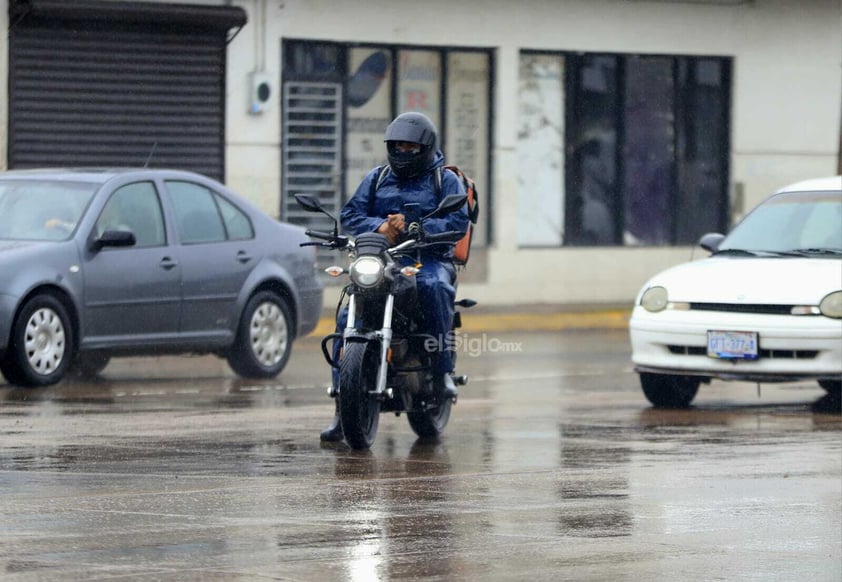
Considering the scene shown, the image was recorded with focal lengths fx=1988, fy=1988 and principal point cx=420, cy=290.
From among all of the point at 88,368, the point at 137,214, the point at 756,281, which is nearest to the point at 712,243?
the point at 756,281

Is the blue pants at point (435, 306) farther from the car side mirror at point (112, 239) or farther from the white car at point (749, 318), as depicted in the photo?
the car side mirror at point (112, 239)

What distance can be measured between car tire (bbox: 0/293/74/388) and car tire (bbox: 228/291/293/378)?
5.74ft

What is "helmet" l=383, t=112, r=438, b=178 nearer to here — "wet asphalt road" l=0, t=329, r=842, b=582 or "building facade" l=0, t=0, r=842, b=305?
"wet asphalt road" l=0, t=329, r=842, b=582

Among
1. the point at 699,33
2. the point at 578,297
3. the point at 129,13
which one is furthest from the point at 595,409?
the point at 699,33

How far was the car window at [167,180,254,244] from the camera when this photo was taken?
15086 mm

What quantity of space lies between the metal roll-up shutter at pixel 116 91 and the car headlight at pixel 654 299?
393 inches

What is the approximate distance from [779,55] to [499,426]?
627 inches

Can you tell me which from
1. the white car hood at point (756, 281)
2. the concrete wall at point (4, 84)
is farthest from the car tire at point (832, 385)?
the concrete wall at point (4, 84)

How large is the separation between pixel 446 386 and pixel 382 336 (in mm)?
802

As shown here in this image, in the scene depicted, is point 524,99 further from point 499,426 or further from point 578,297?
point 499,426

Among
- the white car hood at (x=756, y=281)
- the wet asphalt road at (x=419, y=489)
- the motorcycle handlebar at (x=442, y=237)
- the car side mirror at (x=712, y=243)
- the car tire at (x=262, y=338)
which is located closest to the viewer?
the wet asphalt road at (x=419, y=489)

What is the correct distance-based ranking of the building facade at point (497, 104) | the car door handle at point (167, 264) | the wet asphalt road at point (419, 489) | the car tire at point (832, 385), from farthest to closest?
the building facade at point (497, 104)
the car door handle at point (167, 264)
the car tire at point (832, 385)
the wet asphalt road at point (419, 489)

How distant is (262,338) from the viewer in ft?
51.0

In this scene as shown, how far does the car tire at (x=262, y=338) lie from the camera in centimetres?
1541
